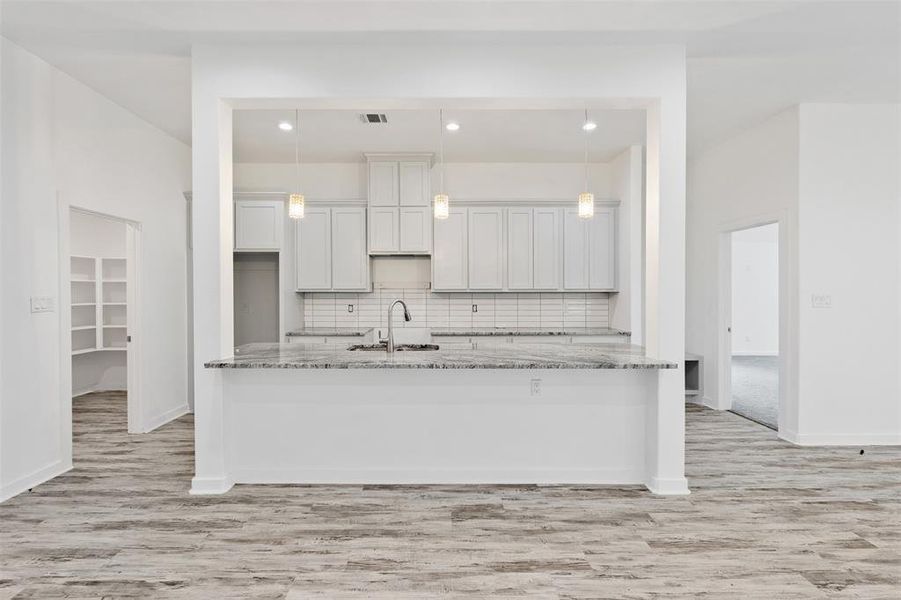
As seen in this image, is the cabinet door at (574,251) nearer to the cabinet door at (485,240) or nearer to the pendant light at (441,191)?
the cabinet door at (485,240)

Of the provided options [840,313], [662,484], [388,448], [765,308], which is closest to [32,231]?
[388,448]

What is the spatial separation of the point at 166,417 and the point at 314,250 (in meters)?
2.29

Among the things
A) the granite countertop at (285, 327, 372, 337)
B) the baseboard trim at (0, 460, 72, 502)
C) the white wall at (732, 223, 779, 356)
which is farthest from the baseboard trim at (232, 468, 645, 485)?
the white wall at (732, 223, 779, 356)

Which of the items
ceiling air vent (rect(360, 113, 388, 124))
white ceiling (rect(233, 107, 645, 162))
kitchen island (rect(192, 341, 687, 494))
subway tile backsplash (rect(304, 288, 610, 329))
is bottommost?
kitchen island (rect(192, 341, 687, 494))

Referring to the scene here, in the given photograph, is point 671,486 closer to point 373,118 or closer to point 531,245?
point 531,245

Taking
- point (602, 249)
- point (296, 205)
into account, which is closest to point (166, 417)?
point (296, 205)

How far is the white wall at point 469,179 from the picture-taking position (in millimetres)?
6262

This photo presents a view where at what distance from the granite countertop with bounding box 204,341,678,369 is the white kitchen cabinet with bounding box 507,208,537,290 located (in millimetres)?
2208

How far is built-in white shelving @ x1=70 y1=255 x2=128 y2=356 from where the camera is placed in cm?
636

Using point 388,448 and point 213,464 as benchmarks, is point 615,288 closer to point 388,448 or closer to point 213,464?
point 388,448

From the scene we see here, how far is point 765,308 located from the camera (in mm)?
11086

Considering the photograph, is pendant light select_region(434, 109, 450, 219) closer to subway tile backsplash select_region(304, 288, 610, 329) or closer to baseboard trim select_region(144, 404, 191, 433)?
subway tile backsplash select_region(304, 288, 610, 329)

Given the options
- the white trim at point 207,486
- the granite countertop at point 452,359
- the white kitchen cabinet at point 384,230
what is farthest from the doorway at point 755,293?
the white trim at point 207,486

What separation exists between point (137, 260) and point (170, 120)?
135 centimetres
